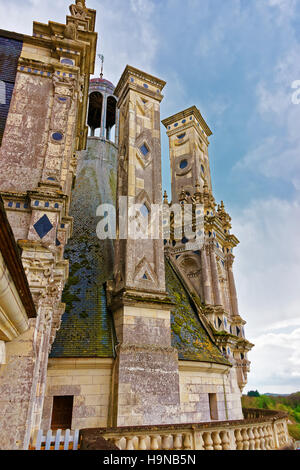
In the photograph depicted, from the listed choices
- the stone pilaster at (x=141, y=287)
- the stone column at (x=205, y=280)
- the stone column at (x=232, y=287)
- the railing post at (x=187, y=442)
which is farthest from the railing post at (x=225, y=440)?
the stone column at (x=232, y=287)

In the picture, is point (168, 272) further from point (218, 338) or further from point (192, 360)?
point (192, 360)

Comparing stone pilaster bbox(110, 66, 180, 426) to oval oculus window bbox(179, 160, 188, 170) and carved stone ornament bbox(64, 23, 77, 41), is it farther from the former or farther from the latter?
oval oculus window bbox(179, 160, 188, 170)

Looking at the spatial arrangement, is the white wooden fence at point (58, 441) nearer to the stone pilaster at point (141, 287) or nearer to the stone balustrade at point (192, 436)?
the stone balustrade at point (192, 436)

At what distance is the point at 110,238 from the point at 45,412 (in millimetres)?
7691

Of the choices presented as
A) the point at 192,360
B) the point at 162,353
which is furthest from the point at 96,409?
the point at 192,360

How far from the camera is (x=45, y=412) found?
8.45 m

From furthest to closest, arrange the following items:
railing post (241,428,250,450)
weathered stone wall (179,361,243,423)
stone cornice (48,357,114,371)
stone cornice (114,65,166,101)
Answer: stone cornice (114,65,166,101)
weathered stone wall (179,361,243,423)
stone cornice (48,357,114,371)
railing post (241,428,250,450)

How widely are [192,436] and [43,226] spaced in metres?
5.15

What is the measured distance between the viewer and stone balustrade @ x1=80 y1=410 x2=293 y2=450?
5504 mm

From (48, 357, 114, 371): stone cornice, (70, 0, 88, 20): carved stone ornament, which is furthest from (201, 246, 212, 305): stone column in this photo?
(70, 0, 88, 20): carved stone ornament

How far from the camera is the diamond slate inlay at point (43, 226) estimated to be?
21.2 ft

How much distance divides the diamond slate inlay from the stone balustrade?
377 cm

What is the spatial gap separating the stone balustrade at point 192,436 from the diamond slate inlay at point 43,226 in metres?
3.77

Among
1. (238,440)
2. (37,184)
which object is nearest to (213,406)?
(238,440)
